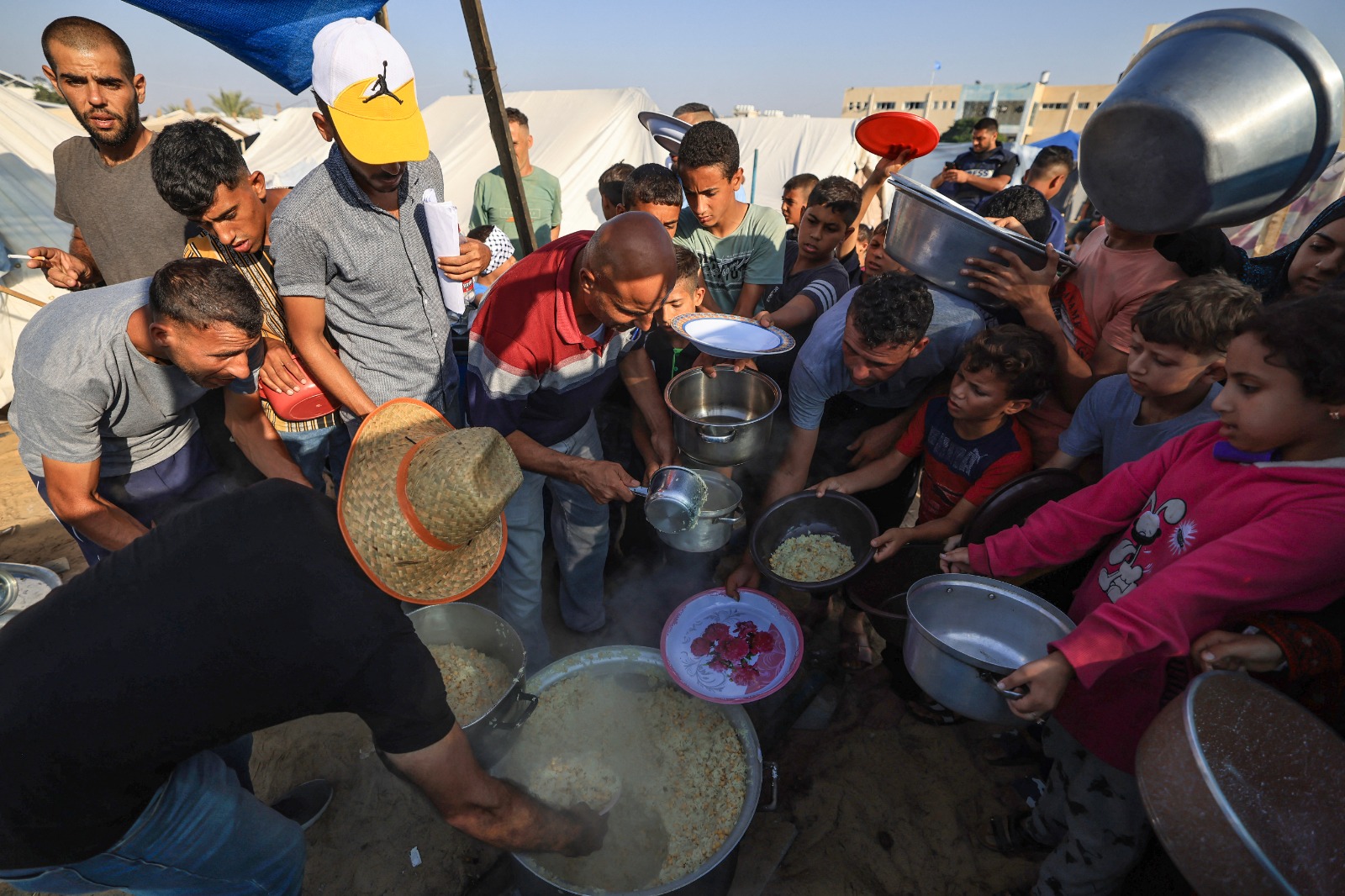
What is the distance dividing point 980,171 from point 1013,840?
25.6 ft

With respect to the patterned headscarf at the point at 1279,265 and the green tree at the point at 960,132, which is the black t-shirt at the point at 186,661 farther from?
the green tree at the point at 960,132

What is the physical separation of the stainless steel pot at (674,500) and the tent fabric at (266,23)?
2760 millimetres

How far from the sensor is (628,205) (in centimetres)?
361

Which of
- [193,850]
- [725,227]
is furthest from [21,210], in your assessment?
[193,850]

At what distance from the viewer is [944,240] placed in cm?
249

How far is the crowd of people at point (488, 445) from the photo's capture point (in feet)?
4.50

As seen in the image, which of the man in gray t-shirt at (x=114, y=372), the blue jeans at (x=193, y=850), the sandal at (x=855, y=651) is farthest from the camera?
the sandal at (x=855, y=651)

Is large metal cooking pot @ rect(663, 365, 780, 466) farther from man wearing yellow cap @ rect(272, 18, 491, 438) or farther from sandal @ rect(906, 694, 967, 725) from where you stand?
sandal @ rect(906, 694, 967, 725)

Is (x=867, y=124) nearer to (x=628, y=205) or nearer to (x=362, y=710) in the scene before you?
(x=628, y=205)

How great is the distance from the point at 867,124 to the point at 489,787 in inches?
156

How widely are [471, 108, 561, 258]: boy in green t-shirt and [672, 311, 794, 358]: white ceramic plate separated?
11.0ft

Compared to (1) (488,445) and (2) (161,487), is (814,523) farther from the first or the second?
(2) (161,487)

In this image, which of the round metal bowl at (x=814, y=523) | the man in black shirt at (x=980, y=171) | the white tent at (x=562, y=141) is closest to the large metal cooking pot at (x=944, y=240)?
the round metal bowl at (x=814, y=523)

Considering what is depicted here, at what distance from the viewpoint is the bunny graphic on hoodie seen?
1438mm
